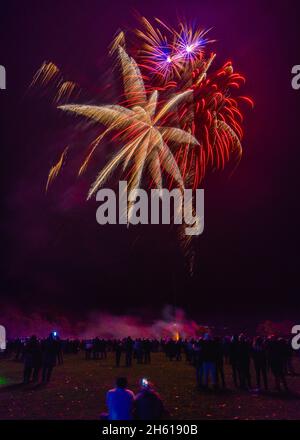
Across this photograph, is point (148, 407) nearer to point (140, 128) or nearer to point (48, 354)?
point (48, 354)

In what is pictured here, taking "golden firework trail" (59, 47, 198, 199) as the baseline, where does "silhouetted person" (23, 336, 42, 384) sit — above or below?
below

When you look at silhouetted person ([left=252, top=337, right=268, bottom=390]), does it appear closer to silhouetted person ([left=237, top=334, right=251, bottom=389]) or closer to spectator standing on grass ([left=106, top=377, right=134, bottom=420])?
silhouetted person ([left=237, top=334, right=251, bottom=389])

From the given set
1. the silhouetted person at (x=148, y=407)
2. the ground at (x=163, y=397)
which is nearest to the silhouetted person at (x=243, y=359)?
the ground at (x=163, y=397)

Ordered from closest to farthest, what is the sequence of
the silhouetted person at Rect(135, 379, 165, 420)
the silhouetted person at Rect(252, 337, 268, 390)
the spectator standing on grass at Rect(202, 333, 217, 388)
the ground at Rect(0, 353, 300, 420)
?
the silhouetted person at Rect(135, 379, 165, 420) < the ground at Rect(0, 353, 300, 420) < the spectator standing on grass at Rect(202, 333, 217, 388) < the silhouetted person at Rect(252, 337, 268, 390)

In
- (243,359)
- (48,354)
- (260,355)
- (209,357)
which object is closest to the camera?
(209,357)

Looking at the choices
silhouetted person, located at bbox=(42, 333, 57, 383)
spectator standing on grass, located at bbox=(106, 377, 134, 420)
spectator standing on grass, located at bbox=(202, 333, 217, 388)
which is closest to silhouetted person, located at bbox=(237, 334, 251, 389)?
spectator standing on grass, located at bbox=(202, 333, 217, 388)

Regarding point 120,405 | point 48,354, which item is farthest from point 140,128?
point 120,405

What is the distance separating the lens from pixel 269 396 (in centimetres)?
1479

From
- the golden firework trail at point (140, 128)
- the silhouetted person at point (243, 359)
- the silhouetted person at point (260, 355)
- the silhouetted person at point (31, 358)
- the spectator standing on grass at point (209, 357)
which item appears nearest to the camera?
the spectator standing on grass at point (209, 357)

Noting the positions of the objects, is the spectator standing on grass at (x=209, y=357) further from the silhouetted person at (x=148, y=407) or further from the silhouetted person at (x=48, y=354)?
the silhouetted person at (x=148, y=407)

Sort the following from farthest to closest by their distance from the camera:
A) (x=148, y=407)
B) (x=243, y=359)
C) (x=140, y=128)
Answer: (x=140, y=128) < (x=243, y=359) < (x=148, y=407)

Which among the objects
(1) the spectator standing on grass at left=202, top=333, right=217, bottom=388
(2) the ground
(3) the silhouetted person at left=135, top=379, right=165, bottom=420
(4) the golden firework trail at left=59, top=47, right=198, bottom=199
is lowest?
(2) the ground

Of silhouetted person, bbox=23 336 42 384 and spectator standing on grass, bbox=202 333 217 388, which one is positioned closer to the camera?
spectator standing on grass, bbox=202 333 217 388
